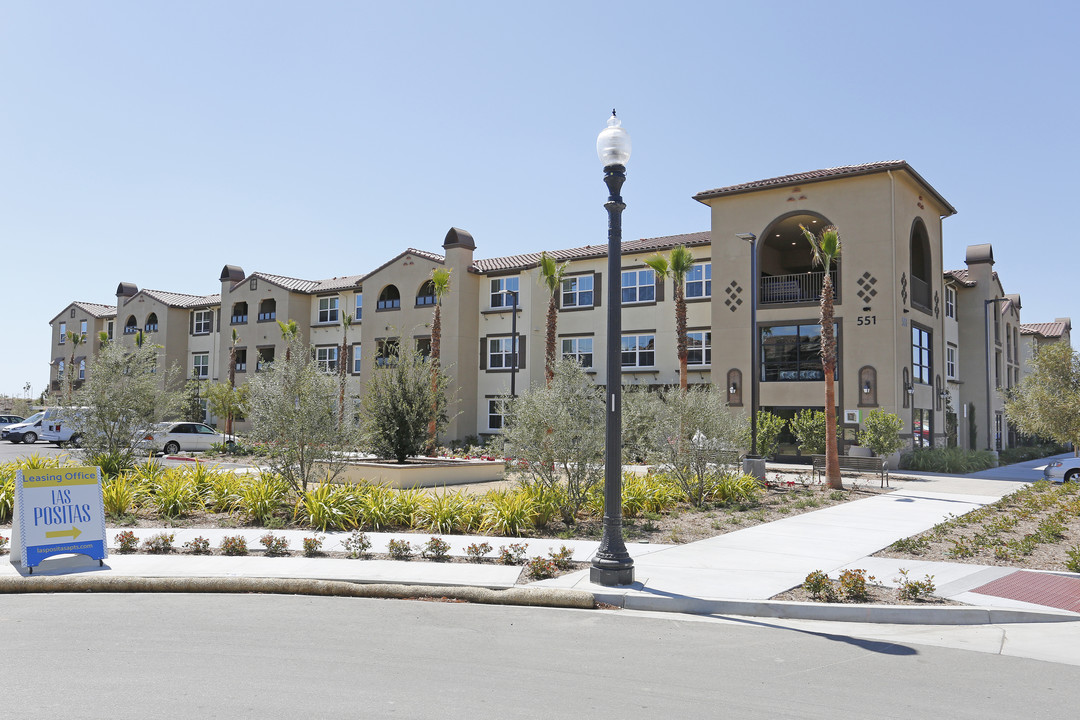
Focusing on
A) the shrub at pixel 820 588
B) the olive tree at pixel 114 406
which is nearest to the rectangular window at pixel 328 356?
the olive tree at pixel 114 406

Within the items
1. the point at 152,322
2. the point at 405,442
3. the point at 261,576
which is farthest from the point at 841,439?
the point at 152,322

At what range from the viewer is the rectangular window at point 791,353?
31.5 metres

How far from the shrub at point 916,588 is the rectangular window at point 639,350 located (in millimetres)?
27711

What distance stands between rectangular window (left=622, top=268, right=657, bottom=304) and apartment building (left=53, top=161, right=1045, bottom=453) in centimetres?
7

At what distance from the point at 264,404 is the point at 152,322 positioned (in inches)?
1928

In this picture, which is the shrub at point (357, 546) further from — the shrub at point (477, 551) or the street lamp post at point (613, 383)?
the street lamp post at point (613, 383)

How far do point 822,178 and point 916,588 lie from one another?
25517mm

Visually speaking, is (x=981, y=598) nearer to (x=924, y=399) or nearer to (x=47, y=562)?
(x=47, y=562)

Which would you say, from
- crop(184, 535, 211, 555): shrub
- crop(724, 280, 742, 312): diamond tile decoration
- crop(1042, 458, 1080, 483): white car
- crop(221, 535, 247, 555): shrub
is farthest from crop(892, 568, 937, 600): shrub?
crop(724, 280, 742, 312): diamond tile decoration

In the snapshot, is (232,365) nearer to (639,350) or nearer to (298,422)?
(639,350)

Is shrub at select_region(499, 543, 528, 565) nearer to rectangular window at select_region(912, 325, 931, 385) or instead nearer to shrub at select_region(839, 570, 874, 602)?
shrub at select_region(839, 570, 874, 602)

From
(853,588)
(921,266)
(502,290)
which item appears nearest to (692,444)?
(853,588)

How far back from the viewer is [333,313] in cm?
4853

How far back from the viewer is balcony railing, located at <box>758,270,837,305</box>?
3212 cm
